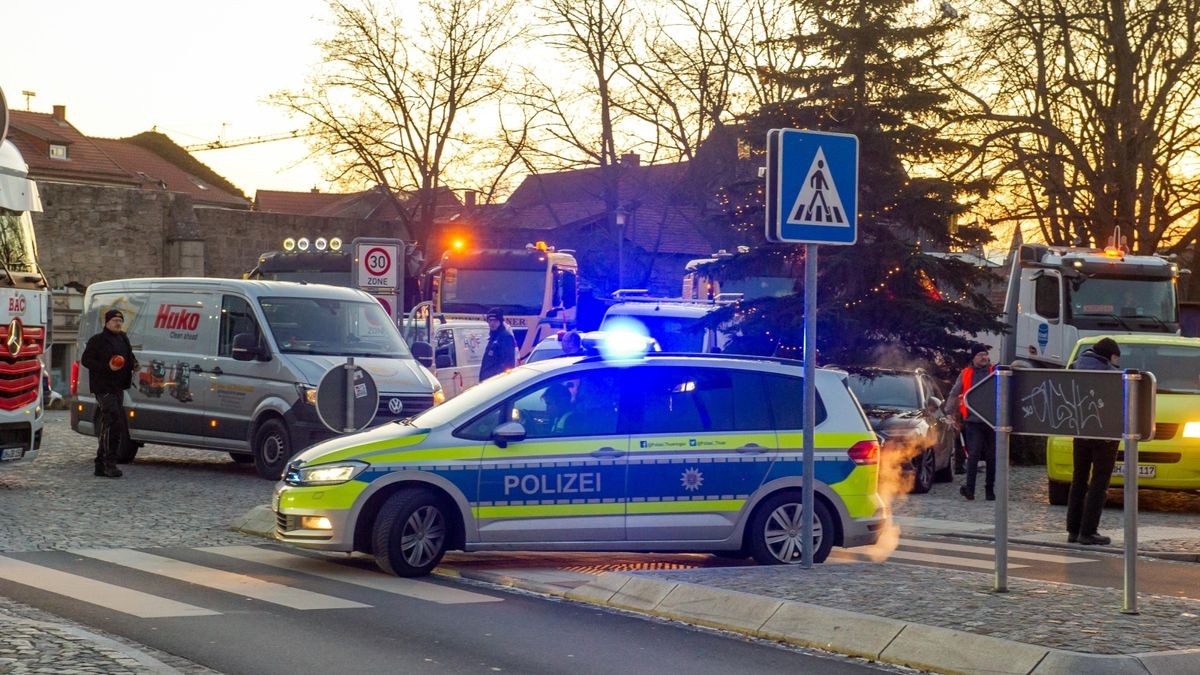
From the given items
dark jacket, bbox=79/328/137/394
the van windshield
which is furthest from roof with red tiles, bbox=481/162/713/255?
dark jacket, bbox=79/328/137/394

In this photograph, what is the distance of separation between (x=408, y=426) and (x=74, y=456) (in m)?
12.2

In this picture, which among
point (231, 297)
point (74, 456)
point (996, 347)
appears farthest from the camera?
point (996, 347)

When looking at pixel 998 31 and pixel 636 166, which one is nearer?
pixel 998 31

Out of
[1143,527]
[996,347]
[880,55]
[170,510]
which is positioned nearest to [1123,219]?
[996,347]

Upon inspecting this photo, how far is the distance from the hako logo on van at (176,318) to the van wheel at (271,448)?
6.21 feet

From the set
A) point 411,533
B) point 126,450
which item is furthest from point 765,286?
point 411,533

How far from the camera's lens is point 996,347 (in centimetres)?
3497

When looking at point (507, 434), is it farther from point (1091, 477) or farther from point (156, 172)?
point (156, 172)

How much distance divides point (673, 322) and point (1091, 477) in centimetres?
1519

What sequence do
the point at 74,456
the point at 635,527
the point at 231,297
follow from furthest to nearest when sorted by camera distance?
1. the point at 74,456
2. the point at 231,297
3. the point at 635,527

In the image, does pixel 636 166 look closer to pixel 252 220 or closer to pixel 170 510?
pixel 252 220

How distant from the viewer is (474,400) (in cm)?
1184

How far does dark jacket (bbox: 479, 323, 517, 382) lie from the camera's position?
82.3ft

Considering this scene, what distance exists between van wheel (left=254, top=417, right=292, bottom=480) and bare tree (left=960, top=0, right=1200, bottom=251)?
1940 centimetres
